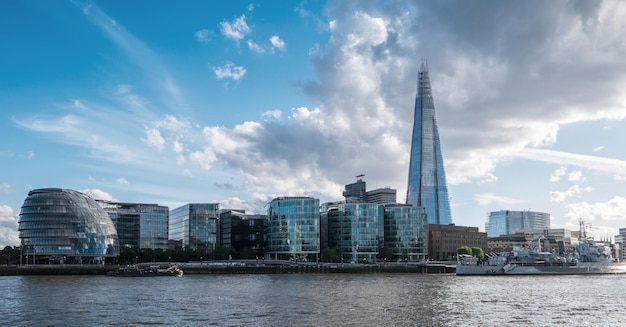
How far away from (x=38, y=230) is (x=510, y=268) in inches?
5099

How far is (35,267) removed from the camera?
550 ft

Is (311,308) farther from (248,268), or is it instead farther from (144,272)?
(248,268)

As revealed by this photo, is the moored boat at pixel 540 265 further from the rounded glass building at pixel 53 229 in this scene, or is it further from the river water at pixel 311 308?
the rounded glass building at pixel 53 229

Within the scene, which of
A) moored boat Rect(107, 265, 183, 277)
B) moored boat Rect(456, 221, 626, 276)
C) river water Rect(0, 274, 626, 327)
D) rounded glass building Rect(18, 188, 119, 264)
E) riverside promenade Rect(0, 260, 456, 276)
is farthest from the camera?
rounded glass building Rect(18, 188, 119, 264)

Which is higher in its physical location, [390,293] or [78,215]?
[78,215]

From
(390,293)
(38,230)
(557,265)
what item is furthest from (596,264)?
(38,230)

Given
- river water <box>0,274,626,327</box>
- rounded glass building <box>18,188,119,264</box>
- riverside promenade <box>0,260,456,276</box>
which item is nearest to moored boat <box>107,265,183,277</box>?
riverside promenade <box>0,260,456,276</box>

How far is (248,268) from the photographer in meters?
182

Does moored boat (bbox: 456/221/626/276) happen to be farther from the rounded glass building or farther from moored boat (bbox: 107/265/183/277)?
the rounded glass building

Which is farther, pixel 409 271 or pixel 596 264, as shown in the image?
pixel 409 271

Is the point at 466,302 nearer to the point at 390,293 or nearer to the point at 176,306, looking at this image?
the point at 390,293

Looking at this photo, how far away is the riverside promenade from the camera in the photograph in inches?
6570

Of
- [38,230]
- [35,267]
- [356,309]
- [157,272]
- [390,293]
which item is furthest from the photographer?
[38,230]

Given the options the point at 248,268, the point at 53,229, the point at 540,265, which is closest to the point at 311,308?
the point at 540,265
